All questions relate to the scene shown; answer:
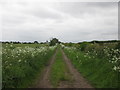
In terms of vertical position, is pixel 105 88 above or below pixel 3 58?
below

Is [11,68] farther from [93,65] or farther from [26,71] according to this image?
[93,65]

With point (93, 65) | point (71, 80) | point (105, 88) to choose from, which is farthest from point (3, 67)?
point (93, 65)

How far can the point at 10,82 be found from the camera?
1195 cm

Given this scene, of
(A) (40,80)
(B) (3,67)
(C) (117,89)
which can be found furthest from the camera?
(A) (40,80)

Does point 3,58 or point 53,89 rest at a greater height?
point 3,58

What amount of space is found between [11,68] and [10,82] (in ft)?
6.04

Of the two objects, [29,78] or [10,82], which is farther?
[29,78]

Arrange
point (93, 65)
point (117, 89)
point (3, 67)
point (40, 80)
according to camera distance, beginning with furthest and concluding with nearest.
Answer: point (93, 65) < point (40, 80) < point (3, 67) < point (117, 89)

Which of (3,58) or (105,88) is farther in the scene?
(3,58)

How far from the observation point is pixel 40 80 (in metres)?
14.8

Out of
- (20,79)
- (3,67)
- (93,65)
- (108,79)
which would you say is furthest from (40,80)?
(93,65)

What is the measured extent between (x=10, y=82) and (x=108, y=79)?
5290 millimetres

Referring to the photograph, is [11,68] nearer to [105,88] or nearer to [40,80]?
[40,80]

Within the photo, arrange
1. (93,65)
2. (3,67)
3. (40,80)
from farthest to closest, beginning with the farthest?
1. (93,65)
2. (40,80)
3. (3,67)
